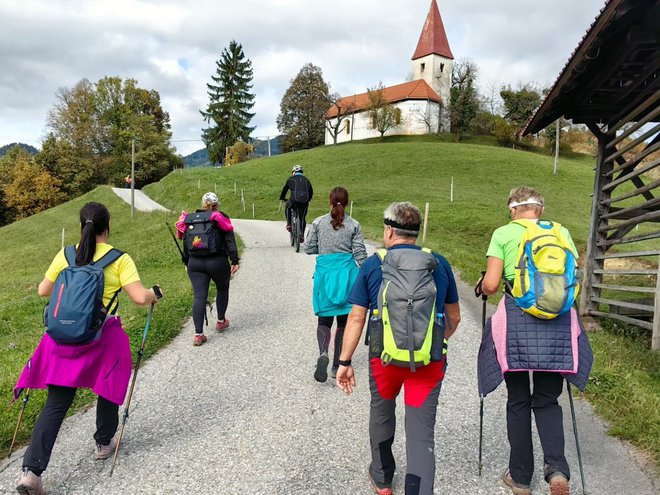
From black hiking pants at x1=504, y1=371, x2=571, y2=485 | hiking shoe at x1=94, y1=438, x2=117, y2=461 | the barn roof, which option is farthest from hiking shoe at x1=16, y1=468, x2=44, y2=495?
the barn roof

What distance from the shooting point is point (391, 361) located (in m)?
2.89

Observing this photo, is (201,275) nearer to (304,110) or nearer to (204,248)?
(204,248)

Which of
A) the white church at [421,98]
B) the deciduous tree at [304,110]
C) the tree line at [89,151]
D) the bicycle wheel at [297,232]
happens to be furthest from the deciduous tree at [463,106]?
the bicycle wheel at [297,232]

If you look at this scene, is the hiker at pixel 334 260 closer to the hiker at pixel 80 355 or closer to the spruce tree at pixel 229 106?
the hiker at pixel 80 355

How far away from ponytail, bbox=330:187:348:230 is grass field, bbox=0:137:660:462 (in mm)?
3055

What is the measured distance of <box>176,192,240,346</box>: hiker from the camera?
6254 millimetres

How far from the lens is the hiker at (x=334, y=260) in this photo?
5.16m

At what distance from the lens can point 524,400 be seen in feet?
10.9

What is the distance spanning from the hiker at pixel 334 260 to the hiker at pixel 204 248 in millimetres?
1528

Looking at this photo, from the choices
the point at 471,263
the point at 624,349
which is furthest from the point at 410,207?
the point at 471,263

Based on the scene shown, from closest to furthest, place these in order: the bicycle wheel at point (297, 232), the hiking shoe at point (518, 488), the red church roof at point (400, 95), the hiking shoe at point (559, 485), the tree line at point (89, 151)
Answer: the hiking shoe at point (559, 485) < the hiking shoe at point (518, 488) < the bicycle wheel at point (297, 232) < the tree line at point (89, 151) < the red church roof at point (400, 95)

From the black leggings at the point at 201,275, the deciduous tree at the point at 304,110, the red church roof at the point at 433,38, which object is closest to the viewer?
the black leggings at the point at 201,275

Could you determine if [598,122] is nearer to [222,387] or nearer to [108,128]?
[222,387]

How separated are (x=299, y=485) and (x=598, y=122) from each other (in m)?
8.45
